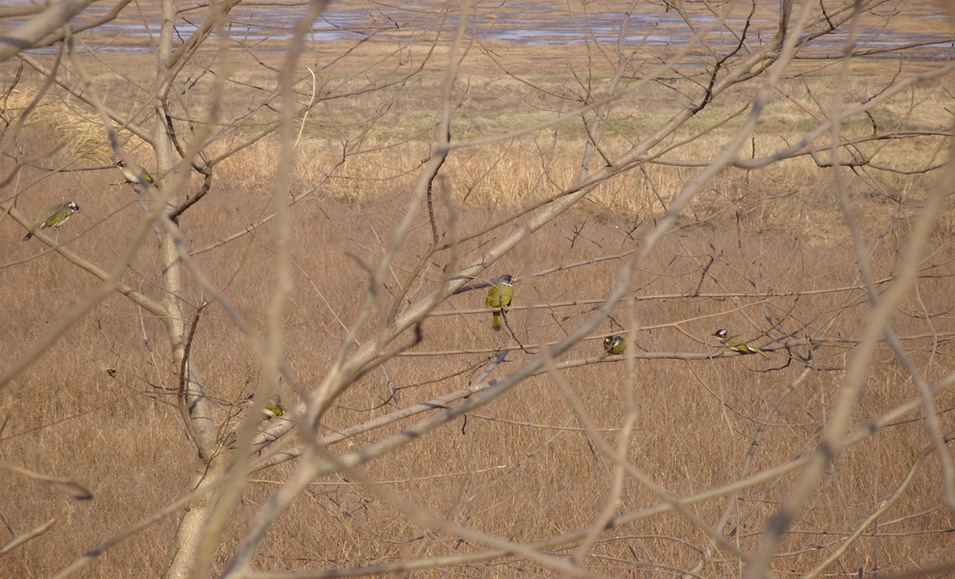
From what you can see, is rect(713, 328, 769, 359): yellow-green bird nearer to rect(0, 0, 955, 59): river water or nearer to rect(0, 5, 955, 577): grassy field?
rect(0, 5, 955, 577): grassy field

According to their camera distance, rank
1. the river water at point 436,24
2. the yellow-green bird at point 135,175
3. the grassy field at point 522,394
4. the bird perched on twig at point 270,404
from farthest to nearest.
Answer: the grassy field at point 522,394 < the river water at point 436,24 < the bird perched on twig at point 270,404 < the yellow-green bird at point 135,175

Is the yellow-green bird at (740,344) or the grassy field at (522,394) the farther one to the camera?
the grassy field at (522,394)

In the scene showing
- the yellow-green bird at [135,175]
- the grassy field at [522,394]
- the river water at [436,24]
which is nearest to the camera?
the yellow-green bird at [135,175]

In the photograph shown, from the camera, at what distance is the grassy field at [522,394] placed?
2.24 meters

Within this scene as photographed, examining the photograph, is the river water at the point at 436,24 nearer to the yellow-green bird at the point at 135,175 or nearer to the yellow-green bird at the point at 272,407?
the yellow-green bird at the point at 135,175

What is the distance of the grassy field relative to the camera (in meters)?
2.24

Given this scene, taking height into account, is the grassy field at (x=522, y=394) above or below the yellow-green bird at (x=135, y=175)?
below

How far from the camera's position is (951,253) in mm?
8148

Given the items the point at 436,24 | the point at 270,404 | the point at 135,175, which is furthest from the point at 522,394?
the point at 135,175

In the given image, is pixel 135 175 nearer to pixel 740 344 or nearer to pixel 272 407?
pixel 740 344

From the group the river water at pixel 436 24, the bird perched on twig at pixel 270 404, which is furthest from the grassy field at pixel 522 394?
the river water at pixel 436 24

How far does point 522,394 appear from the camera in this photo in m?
5.55

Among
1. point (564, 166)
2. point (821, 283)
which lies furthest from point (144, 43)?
point (564, 166)

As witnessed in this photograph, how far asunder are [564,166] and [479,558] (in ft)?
37.6
